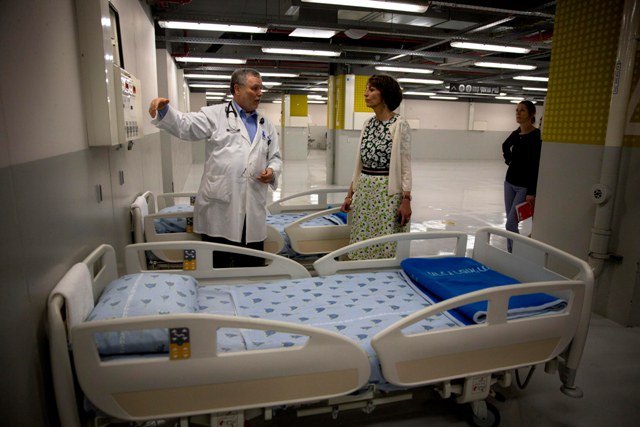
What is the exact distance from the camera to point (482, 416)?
6.88 ft

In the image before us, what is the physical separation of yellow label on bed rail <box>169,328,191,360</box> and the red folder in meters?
3.72

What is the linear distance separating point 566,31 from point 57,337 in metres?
4.36

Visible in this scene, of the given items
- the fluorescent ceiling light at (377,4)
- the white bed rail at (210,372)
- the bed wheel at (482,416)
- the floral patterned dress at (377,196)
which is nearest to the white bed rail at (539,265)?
the bed wheel at (482,416)

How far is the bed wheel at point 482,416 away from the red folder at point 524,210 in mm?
2585

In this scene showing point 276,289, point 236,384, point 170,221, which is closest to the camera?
point 236,384

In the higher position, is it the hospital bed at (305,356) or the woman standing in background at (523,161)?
the woman standing in background at (523,161)

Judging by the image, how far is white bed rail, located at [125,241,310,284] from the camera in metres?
2.38

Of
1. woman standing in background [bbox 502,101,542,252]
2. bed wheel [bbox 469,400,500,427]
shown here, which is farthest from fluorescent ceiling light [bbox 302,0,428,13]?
bed wheel [bbox 469,400,500,427]

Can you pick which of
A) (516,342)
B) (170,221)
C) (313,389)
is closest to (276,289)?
(313,389)

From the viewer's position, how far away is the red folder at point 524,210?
421cm

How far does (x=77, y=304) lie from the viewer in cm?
162

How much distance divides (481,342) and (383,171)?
1611 millimetres

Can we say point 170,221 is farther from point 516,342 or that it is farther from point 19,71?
point 516,342

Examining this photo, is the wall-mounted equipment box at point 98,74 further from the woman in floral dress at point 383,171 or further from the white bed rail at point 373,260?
the woman in floral dress at point 383,171
